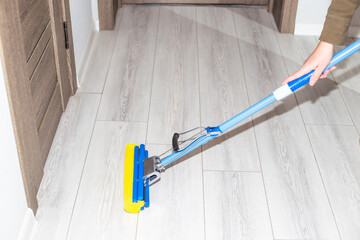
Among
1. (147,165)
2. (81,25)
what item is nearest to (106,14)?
(81,25)

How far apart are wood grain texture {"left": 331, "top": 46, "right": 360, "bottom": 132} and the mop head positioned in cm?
100

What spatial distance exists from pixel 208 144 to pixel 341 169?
54 cm

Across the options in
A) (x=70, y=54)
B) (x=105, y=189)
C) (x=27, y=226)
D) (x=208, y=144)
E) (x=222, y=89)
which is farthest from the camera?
(x=222, y=89)

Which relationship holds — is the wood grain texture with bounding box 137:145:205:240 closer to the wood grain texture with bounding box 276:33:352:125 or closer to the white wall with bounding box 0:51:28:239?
the white wall with bounding box 0:51:28:239

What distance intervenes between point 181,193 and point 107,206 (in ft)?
0.91

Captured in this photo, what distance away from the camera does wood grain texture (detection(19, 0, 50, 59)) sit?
173cm

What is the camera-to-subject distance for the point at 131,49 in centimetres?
288

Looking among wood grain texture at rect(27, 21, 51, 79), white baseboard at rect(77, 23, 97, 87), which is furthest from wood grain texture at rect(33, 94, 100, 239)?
wood grain texture at rect(27, 21, 51, 79)

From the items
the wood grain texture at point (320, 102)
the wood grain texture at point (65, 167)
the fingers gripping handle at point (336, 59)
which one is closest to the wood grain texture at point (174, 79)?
the wood grain texture at point (65, 167)

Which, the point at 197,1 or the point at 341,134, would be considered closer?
the point at 341,134

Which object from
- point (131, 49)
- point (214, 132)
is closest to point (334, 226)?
point (214, 132)

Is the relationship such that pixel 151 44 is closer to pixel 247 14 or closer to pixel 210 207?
pixel 247 14

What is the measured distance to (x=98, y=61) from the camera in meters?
2.76

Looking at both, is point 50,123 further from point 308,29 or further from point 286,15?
point 308,29
